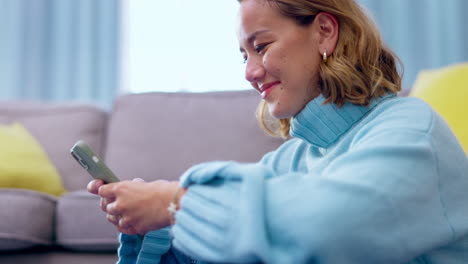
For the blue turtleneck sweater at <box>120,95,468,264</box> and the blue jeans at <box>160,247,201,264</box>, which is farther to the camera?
the blue jeans at <box>160,247,201,264</box>

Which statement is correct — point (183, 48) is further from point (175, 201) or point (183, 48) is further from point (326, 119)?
point (175, 201)

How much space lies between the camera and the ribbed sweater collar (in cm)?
92

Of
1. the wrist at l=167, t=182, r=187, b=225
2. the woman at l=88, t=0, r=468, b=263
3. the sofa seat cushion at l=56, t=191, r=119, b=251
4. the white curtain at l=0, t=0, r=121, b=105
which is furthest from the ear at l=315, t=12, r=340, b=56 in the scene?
the white curtain at l=0, t=0, r=121, b=105

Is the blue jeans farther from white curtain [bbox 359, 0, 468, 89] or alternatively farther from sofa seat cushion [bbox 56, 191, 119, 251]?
white curtain [bbox 359, 0, 468, 89]

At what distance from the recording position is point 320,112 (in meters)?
0.94

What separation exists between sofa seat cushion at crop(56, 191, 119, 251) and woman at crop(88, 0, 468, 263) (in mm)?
685

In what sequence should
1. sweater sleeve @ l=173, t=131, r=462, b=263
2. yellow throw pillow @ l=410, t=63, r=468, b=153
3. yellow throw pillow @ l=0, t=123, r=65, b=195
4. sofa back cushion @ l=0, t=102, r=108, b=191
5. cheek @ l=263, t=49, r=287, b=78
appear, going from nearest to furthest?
sweater sleeve @ l=173, t=131, r=462, b=263
cheek @ l=263, t=49, r=287, b=78
yellow throw pillow @ l=410, t=63, r=468, b=153
yellow throw pillow @ l=0, t=123, r=65, b=195
sofa back cushion @ l=0, t=102, r=108, b=191

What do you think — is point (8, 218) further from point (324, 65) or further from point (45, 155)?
point (324, 65)

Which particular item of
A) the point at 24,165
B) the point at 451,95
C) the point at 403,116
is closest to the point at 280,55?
the point at 403,116

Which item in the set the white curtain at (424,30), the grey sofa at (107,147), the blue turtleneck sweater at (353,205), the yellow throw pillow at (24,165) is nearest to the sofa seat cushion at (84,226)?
the grey sofa at (107,147)

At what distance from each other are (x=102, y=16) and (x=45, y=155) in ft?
5.13

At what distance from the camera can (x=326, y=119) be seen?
→ 0.94 m

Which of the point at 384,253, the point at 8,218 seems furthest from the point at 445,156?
the point at 8,218

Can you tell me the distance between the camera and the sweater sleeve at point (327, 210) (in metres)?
0.61
